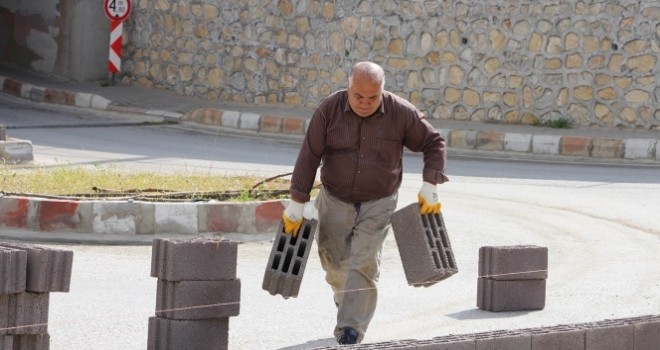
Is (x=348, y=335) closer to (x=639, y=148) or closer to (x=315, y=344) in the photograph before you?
(x=315, y=344)

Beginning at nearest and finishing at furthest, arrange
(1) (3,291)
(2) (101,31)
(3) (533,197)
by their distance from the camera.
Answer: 1. (1) (3,291)
2. (3) (533,197)
3. (2) (101,31)

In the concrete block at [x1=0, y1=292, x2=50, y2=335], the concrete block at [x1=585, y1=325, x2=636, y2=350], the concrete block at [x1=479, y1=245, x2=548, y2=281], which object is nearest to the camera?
the concrete block at [x1=0, y1=292, x2=50, y2=335]

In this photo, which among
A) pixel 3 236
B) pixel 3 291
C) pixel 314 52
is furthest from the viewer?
pixel 314 52

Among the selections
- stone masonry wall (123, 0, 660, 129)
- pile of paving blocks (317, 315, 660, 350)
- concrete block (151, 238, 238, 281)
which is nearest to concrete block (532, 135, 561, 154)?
stone masonry wall (123, 0, 660, 129)

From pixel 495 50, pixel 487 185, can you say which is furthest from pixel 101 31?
pixel 487 185

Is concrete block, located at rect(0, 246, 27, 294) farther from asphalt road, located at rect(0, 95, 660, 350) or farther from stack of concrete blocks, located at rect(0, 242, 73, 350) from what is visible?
asphalt road, located at rect(0, 95, 660, 350)

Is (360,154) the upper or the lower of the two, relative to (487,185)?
upper

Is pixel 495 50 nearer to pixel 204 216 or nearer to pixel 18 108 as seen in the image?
pixel 18 108

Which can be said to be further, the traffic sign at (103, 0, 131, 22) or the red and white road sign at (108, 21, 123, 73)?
the red and white road sign at (108, 21, 123, 73)

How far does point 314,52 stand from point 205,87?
7.09 ft

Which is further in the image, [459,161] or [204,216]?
[459,161]

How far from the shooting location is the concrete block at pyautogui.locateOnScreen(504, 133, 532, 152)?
18.0 metres

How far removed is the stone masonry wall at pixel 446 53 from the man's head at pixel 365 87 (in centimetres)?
1192

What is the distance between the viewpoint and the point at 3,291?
6.34 m
